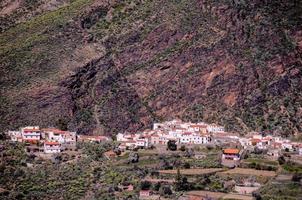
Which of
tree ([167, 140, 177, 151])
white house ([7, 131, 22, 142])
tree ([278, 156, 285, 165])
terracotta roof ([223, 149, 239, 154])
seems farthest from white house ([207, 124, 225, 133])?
white house ([7, 131, 22, 142])

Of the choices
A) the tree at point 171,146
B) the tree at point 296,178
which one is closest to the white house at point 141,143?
the tree at point 171,146

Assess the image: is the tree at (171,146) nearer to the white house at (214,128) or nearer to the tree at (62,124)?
the white house at (214,128)

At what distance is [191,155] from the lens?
81250 millimetres

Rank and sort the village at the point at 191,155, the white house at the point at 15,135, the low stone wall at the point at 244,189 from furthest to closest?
the white house at the point at 15,135, the village at the point at 191,155, the low stone wall at the point at 244,189

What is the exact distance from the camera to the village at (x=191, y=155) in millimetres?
74812

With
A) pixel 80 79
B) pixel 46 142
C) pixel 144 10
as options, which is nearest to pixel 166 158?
pixel 46 142

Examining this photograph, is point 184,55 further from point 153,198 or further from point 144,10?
point 153,198

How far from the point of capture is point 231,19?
311 feet

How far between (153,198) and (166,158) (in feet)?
25.8

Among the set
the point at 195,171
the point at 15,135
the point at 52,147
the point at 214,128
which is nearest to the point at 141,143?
the point at 214,128

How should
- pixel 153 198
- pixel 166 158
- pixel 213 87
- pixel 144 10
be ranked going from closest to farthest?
pixel 153 198 → pixel 166 158 → pixel 213 87 → pixel 144 10

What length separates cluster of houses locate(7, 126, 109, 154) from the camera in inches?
3268

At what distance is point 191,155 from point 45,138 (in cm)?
1312

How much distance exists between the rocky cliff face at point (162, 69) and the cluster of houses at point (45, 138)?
3.30 metres
